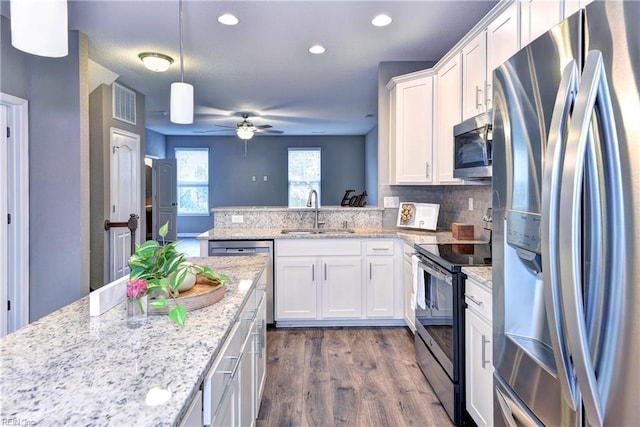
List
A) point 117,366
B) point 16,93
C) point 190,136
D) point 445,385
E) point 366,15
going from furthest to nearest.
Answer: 1. point 190,136
2. point 16,93
3. point 366,15
4. point 445,385
5. point 117,366

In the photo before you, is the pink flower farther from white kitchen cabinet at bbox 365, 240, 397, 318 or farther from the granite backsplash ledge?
the granite backsplash ledge

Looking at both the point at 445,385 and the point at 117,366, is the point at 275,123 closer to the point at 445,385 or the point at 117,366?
the point at 445,385

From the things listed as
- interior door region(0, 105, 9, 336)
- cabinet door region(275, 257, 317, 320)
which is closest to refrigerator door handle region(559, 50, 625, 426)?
cabinet door region(275, 257, 317, 320)

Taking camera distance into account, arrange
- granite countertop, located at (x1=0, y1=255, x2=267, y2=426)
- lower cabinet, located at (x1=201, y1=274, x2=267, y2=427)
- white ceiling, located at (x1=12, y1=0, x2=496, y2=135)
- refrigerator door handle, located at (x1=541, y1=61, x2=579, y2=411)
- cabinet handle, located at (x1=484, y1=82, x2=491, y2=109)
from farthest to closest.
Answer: white ceiling, located at (x1=12, y1=0, x2=496, y2=135)
cabinet handle, located at (x1=484, y1=82, x2=491, y2=109)
lower cabinet, located at (x1=201, y1=274, x2=267, y2=427)
refrigerator door handle, located at (x1=541, y1=61, x2=579, y2=411)
granite countertop, located at (x1=0, y1=255, x2=267, y2=426)

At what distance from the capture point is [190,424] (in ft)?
2.68

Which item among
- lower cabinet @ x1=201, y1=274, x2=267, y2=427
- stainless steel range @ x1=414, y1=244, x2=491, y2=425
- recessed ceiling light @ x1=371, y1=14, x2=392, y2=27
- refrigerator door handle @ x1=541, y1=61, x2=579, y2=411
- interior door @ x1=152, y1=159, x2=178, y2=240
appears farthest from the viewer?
interior door @ x1=152, y1=159, x2=178, y2=240

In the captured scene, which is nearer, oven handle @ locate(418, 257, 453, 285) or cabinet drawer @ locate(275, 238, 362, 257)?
oven handle @ locate(418, 257, 453, 285)

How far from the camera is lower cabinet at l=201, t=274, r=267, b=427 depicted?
997mm

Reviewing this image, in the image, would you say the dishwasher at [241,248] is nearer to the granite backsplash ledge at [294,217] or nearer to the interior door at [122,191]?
the granite backsplash ledge at [294,217]

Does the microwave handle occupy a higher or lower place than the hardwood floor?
higher

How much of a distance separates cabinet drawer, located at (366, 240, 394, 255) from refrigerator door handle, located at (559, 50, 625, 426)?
2.62 m

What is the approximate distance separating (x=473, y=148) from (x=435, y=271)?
2.84 ft

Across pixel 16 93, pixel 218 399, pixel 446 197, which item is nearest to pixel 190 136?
pixel 16 93

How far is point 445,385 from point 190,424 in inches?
69.4
